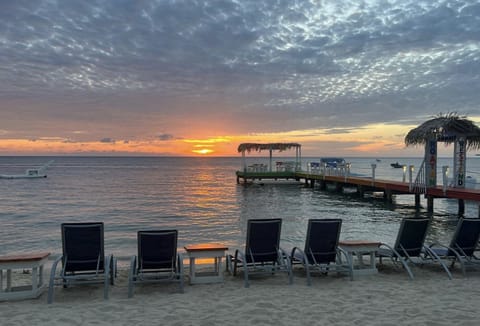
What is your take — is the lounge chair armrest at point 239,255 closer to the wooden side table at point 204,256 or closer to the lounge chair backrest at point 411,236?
the wooden side table at point 204,256

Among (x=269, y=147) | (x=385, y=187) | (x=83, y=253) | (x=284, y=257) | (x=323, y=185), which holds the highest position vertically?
(x=269, y=147)

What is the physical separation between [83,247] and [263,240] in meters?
2.36

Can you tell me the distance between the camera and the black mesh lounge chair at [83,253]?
194 inches

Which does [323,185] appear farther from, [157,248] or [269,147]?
[157,248]

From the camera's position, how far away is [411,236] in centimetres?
595

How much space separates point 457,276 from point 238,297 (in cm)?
326

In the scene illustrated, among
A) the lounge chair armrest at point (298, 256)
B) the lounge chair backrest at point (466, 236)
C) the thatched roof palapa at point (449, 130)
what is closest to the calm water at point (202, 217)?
the thatched roof palapa at point (449, 130)

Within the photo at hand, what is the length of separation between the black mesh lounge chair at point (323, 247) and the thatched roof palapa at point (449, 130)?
13.4 metres

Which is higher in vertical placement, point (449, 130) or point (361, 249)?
point (449, 130)

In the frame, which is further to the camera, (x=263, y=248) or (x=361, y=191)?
(x=361, y=191)

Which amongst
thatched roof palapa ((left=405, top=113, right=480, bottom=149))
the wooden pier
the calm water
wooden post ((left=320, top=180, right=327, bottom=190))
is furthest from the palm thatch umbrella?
thatched roof palapa ((left=405, top=113, right=480, bottom=149))

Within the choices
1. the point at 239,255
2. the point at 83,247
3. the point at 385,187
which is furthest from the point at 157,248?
the point at 385,187

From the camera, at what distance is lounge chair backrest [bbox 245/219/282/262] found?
551cm

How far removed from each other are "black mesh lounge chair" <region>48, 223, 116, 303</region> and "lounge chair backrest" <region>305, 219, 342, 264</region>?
2693 millimetres
